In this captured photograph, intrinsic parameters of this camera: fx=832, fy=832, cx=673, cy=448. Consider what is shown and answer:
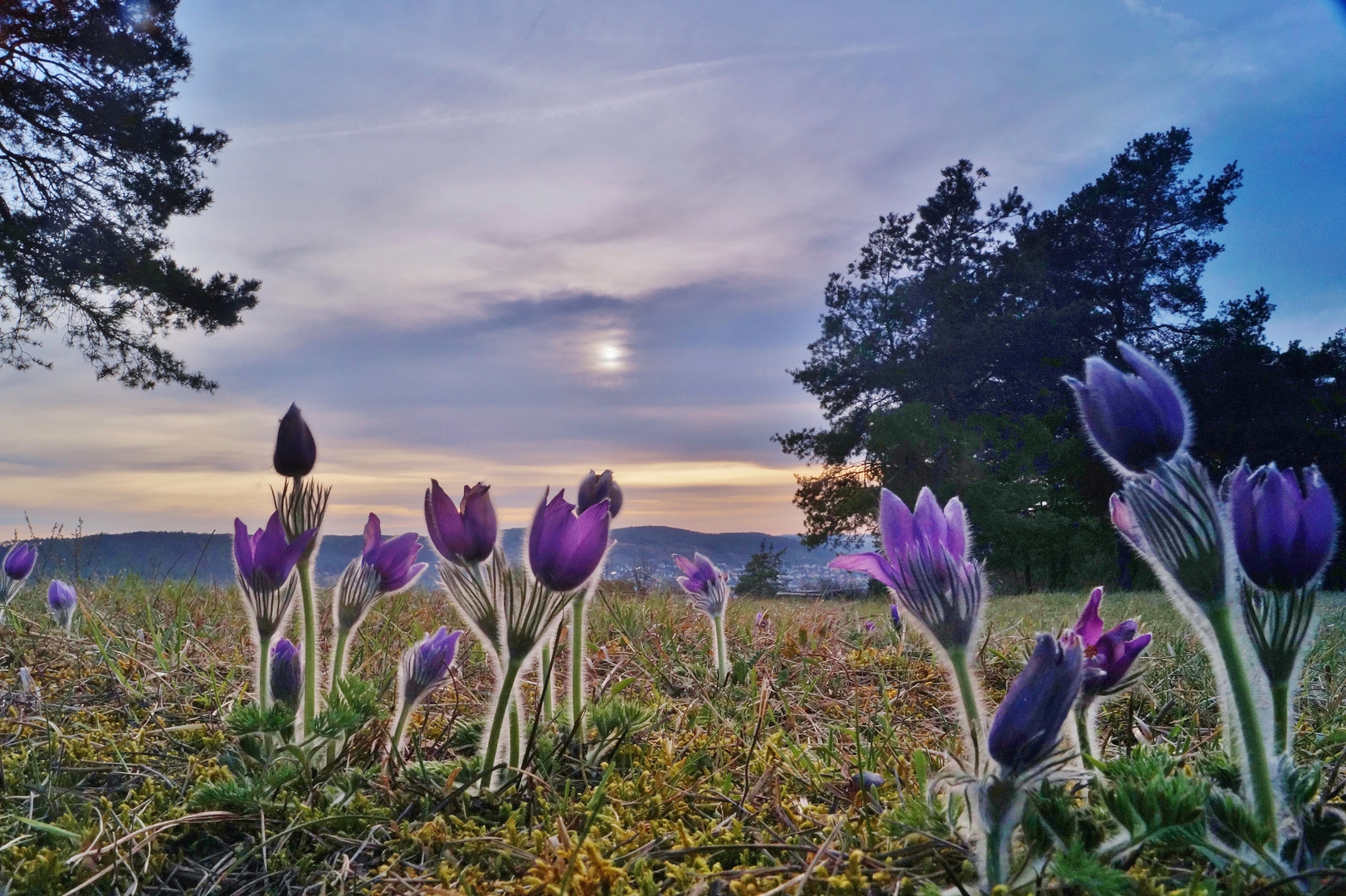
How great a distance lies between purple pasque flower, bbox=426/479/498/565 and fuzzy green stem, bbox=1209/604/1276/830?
3.66 ft

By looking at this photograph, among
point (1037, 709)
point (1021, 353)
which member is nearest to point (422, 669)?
point (1037, 709)

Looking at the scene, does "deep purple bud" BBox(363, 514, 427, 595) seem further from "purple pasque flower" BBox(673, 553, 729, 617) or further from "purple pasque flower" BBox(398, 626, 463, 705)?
"purple pasque flower" BBox(673, 553, 729, 617)

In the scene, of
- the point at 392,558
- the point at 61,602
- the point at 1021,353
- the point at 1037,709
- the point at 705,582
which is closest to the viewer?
the point at 1037,709

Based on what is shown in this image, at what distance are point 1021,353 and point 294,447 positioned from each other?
78.2ft

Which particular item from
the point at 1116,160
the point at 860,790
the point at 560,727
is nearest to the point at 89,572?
the point at 560,727

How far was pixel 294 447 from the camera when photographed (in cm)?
159

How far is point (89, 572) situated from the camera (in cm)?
591

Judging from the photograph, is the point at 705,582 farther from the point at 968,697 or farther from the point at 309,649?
the point at 968,697

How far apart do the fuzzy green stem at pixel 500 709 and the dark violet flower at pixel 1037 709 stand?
774 mm

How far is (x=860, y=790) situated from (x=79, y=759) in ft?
5.38

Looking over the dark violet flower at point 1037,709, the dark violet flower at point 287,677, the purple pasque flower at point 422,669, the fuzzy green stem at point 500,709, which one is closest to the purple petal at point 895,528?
the dark violet flower at point 1037,709

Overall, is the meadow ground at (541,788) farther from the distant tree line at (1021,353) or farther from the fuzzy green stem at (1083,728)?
the distant tree line at (1021,353)

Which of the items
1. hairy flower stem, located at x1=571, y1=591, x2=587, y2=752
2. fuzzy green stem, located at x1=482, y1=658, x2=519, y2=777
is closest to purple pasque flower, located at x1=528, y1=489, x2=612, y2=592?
fuzzy green stem, located at x1=482, y1=658, x2=519, y2=777

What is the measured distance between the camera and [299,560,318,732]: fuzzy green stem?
1565 mm
